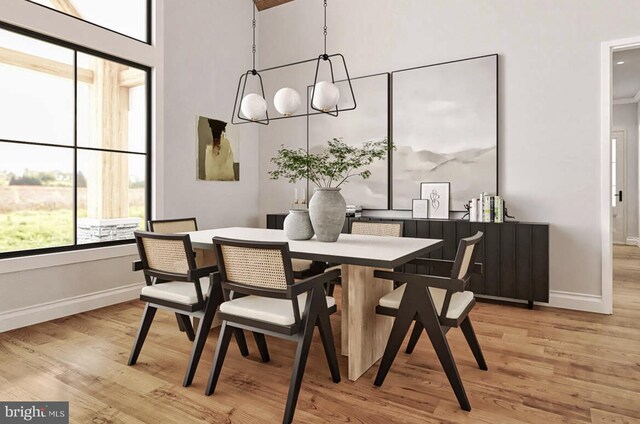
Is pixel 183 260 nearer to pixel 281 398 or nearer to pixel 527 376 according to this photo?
pixel 281 398

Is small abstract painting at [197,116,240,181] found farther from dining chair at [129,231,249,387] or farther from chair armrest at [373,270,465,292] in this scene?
chair armrest at [373,270,465,292]

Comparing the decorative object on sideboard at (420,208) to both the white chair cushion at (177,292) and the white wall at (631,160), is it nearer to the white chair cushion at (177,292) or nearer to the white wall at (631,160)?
the white chair cushion at (177,292)

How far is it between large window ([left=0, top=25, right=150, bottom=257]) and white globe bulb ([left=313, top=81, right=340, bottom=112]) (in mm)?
2340

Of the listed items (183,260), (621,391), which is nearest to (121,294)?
(183,260)

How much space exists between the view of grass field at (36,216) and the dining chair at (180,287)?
1.57m

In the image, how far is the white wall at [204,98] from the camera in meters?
4.36

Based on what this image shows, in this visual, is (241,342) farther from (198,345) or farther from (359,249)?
(359,249)

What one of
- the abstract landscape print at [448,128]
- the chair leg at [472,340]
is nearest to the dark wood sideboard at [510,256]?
the abstract landscape print at [448,128]

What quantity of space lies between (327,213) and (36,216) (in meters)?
2.52

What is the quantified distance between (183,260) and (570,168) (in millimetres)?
3366

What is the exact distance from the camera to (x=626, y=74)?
6320 millimetres

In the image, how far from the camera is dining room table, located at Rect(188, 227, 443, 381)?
208 centimetres

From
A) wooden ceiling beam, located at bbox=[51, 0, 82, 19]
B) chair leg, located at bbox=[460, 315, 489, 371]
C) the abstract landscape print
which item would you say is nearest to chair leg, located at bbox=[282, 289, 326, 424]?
chair leg, located at bbox=[460, 315, 489, 371]

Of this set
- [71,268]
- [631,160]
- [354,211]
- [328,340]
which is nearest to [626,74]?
[631,160]
